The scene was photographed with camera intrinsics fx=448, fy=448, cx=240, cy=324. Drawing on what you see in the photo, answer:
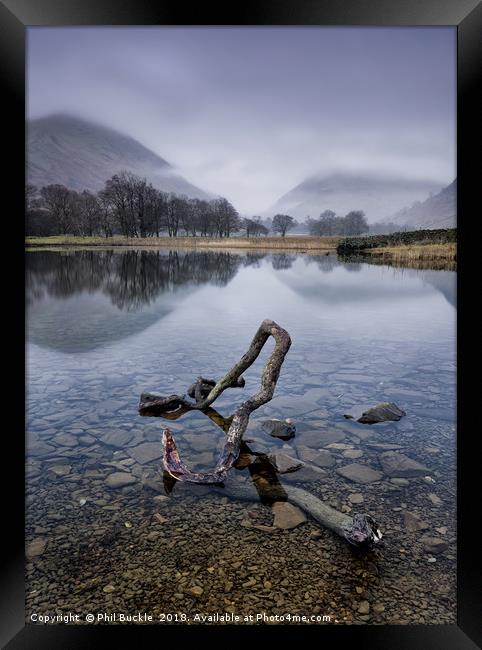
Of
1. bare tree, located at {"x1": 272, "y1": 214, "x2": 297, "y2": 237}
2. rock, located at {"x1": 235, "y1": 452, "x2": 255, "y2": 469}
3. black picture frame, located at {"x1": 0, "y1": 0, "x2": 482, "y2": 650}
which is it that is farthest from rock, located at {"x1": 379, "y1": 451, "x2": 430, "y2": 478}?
bare tree, located at {"x1": 272, "y1": 214, "x2": 297, "y2": 237}

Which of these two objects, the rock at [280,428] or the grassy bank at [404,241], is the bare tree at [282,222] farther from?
the rock at [280,428]

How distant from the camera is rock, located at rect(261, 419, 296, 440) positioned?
7.38m

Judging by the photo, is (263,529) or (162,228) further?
(162,228)

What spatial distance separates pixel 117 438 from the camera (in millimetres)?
7277

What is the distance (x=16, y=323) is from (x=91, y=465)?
375 cm

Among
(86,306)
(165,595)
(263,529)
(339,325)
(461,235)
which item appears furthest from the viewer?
(86,306)

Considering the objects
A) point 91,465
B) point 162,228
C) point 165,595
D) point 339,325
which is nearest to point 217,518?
point 165,595

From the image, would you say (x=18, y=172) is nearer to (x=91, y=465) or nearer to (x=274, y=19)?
(x=274, y=19)

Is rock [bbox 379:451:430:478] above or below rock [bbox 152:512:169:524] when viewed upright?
above

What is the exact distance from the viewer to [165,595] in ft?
12.5

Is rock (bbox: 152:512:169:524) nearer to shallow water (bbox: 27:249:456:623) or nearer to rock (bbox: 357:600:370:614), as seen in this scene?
shallow water (bbox: 27:249:456:623)

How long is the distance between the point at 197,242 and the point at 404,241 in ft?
189

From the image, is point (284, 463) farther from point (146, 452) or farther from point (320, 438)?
point (146, 452)

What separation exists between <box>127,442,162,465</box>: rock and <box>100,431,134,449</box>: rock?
25 cm
